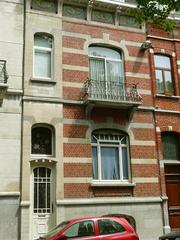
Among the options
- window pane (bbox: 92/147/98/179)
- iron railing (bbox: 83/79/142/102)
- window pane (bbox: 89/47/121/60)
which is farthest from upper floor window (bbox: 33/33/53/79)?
window pane (bbox: 92/147/98/179)

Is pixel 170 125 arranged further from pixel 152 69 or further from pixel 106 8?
pixel 106 8

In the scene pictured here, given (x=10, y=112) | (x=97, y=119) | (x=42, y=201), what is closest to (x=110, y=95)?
(x=97, y=119)

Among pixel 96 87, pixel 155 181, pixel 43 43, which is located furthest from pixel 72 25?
pixel 155 181

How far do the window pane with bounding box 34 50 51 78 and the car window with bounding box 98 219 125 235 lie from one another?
7.59 m

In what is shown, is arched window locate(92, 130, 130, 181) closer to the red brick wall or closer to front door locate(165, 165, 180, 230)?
the red brick wall

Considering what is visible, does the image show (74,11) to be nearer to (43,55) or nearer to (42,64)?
(43,55)

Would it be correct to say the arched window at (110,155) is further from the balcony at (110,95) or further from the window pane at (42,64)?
the window pane at (42,64)

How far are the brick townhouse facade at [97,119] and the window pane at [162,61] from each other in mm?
56

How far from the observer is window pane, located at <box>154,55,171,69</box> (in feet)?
61.0

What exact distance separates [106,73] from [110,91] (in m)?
1.29

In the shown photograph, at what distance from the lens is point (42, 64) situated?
1631 cm

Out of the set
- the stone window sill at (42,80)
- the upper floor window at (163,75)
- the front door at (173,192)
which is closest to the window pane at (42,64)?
the stone window sill at (42,80)

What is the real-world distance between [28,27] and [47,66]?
1892 mm

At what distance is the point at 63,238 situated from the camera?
9.98m
